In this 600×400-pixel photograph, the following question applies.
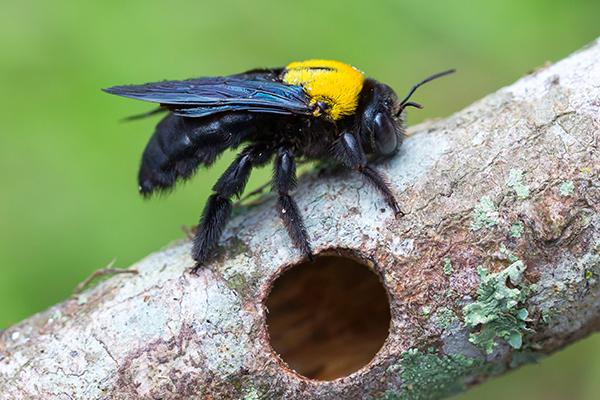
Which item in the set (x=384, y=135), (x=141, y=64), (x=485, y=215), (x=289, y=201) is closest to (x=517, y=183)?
(x=485, y=215)

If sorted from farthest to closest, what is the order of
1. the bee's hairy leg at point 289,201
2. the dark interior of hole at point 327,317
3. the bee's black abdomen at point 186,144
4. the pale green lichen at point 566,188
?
the dark interior of hole at point 327,317
the bee's black abdomen at point 186,144
the bee's hairy leg at point 289,201
the pale green lichen at point 566,188

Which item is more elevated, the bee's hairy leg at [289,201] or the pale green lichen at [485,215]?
the bee's hairy leg at [289,201]

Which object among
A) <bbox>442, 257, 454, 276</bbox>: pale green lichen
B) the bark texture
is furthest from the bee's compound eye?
<bbox>442, 257, 454, 276</bbox>: pale green lichen

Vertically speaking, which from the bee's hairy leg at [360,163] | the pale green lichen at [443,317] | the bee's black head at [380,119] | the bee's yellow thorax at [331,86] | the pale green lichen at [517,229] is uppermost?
the bee's yellow thorax at [331,86]

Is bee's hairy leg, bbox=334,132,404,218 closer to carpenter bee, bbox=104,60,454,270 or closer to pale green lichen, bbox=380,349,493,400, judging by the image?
carpenter bee, bbox=104,60,454,270

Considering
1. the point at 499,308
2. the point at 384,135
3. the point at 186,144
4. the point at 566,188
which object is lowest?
the point at 499,308

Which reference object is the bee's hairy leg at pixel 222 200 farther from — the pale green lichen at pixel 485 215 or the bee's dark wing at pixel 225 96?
the pale green lichen at pixel 485 215

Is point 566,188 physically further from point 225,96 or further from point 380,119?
point 225,96

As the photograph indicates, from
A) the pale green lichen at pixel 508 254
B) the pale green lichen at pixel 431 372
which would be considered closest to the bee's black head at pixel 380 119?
the pale green lichen at pixel 508 254
